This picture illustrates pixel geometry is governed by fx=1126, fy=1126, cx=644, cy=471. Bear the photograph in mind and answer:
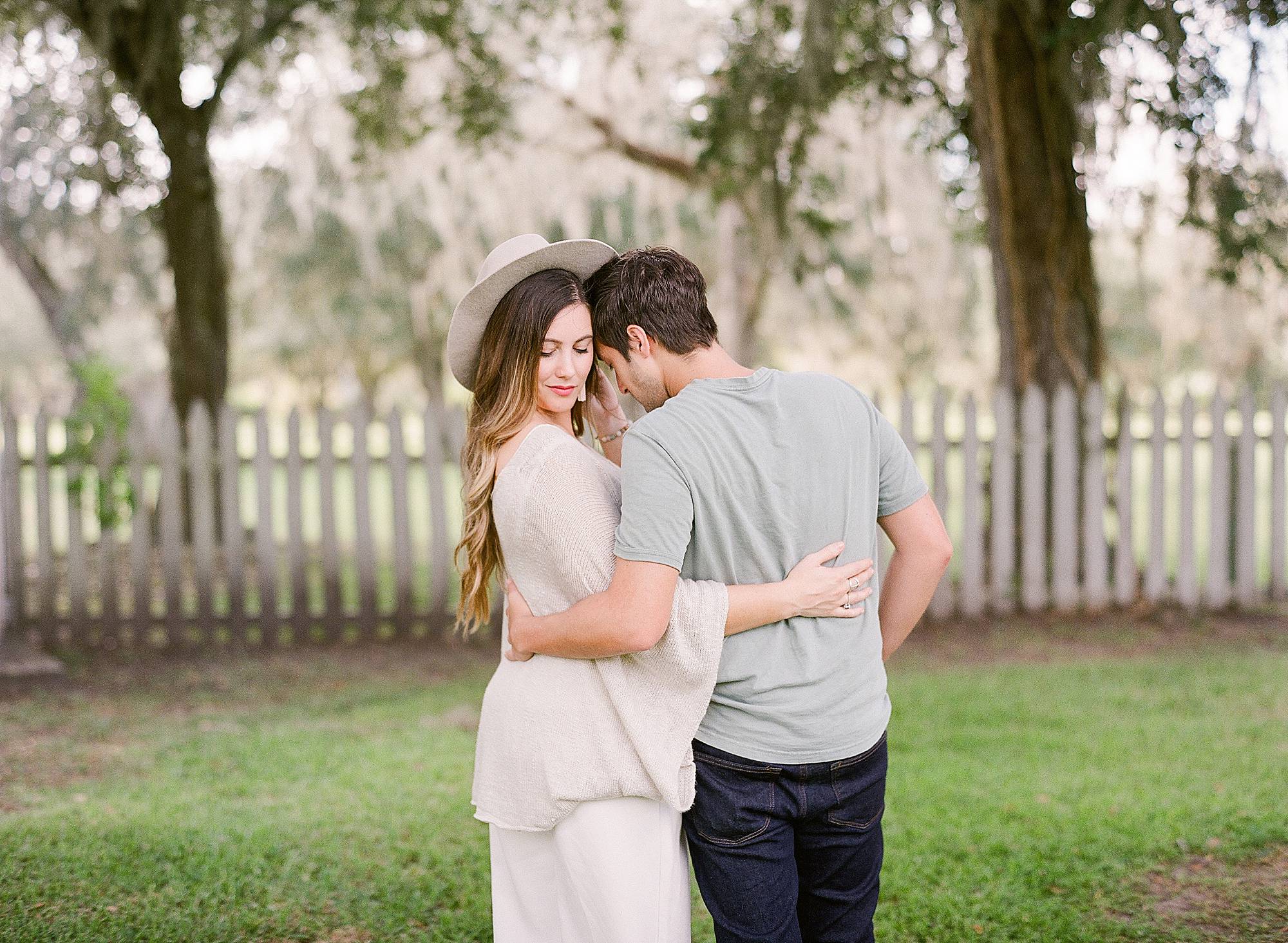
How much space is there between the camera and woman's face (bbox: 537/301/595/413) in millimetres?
2293

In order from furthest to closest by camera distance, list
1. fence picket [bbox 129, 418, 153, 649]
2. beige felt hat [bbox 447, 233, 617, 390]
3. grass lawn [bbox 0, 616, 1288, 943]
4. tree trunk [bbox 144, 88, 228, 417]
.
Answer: tree trunk [bbox 144, 88, 228, 417]
fence picket [bbox 129, 418, 153, 649]
grass lawn [bbox 0, 616, 1288, 943]
beige felt hat [bbox 447, 233, 617, 390]

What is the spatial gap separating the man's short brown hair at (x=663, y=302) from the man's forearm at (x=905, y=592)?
0.64 m

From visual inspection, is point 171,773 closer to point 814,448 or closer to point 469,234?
point 814,448

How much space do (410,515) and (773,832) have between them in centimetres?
601

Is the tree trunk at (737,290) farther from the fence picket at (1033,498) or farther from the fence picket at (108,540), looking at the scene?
the fence picket at (108,540)

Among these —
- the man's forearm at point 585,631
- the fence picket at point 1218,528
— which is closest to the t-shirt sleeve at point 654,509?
Answer: the man's forearm at point 585,631

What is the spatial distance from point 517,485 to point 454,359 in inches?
18.5

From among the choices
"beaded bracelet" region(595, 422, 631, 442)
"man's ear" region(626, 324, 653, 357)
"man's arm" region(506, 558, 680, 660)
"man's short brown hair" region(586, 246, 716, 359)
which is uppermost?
"man's short brown hair" region(586, 246, 716, 359)

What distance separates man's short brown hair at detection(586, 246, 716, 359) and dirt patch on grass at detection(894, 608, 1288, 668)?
5.15 meters

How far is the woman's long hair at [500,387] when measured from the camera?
2289 millimetres

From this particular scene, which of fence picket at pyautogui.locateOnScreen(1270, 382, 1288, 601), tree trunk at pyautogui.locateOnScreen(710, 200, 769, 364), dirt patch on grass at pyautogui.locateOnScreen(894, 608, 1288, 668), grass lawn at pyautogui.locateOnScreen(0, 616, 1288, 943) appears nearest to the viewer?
grass lawn at pyautogui.locateOnScreen(0, 616, 1288, 943)

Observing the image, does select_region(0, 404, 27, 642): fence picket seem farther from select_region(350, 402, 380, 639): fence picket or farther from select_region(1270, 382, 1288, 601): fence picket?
select_region(1270, 382, 1288, 601): fence picket

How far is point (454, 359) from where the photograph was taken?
2.50 metres

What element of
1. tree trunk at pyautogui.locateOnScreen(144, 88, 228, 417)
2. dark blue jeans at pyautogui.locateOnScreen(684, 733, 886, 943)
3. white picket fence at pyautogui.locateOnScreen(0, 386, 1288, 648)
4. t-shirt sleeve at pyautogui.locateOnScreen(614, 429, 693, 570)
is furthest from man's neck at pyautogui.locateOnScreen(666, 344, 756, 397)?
tree trunk at pyautogui.locateOnScreen(144, 88, 228, 417)
